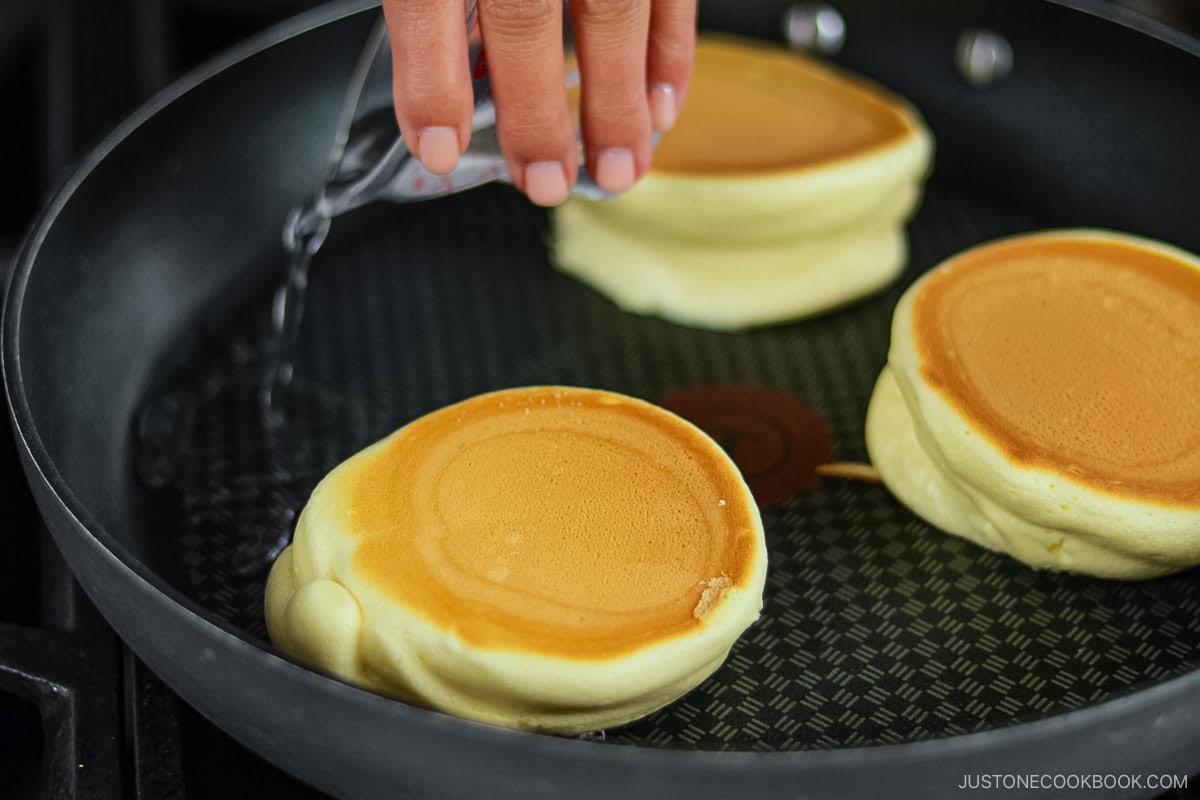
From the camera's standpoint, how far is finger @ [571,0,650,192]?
1099 millimetres

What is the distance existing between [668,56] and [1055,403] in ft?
1.59

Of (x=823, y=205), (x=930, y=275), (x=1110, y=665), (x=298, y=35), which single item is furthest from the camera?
(x=298, y=35)

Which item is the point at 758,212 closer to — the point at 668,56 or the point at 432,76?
the point at 668,56

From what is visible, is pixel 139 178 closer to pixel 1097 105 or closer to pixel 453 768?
pixel 453 768

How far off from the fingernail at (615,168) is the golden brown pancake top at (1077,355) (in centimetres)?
33

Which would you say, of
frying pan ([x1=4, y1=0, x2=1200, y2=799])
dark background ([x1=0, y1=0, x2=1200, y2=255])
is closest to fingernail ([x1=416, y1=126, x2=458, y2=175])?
frying pan ([x1=4, y1=0, x2=1200, y2=799])

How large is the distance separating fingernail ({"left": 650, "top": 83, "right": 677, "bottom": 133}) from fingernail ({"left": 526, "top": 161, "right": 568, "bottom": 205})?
5.1 inches

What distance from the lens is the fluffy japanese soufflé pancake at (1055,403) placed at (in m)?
1.13

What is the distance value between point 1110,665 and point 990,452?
212 mm

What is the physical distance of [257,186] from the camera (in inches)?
61.3

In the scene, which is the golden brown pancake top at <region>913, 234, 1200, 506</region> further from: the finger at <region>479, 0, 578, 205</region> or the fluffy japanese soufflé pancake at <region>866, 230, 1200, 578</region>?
the finger at <region>479, 0, 578, 205</region>

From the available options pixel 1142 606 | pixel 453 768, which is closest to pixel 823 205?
pixel 1142 606

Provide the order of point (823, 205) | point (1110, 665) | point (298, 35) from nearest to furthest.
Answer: point (1110, 665), point (823, 205), point (298, 35)

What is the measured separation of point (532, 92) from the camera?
3.63ft
